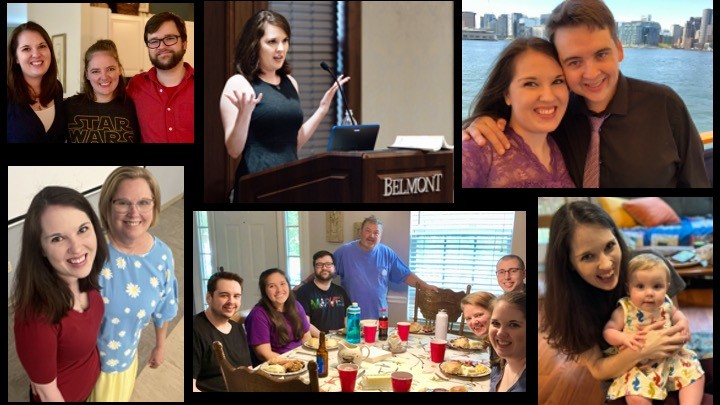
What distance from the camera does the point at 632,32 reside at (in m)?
3.62

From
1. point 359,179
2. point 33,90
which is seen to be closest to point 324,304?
point 359,179

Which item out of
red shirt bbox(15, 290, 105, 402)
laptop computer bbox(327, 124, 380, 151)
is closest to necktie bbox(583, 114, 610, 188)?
laptop computer bbox(327, 124, 380, 151)

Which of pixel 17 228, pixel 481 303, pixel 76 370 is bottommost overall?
pixel 76 370

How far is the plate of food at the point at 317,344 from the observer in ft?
12.2

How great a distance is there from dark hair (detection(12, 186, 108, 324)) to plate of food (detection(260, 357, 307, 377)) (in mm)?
786

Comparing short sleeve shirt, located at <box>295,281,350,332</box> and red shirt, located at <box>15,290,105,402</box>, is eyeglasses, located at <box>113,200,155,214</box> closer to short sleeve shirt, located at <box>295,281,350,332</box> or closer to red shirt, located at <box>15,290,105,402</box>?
red shirt, located at <box>15,290,105,402</box>

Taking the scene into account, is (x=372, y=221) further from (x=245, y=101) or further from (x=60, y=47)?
(x=60, y=47)

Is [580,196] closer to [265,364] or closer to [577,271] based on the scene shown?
[577,271]

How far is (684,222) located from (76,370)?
2399 millimetres

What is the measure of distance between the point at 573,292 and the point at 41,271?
2.02 metres

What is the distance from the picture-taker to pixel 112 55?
140 inches

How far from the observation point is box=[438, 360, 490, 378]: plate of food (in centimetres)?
367

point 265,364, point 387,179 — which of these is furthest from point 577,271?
point 265,364

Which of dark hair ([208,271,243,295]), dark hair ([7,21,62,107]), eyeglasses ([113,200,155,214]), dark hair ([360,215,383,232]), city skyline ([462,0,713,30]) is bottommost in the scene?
dark hair ([208,271,243,295])
